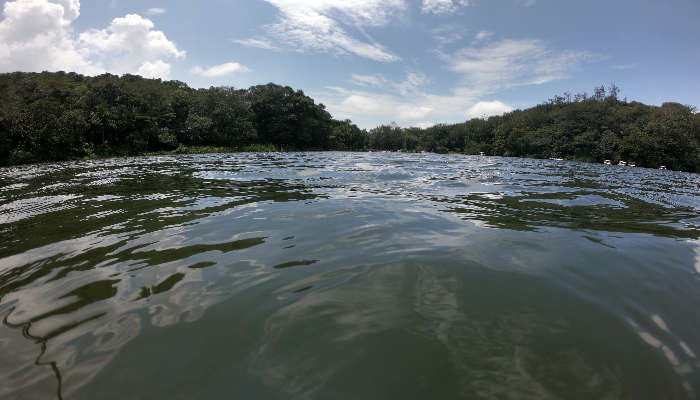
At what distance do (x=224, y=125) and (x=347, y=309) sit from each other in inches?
2412

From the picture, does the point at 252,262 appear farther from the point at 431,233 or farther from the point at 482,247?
the point at 482,247

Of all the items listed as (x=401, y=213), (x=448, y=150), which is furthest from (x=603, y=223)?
(x=448, y=150)

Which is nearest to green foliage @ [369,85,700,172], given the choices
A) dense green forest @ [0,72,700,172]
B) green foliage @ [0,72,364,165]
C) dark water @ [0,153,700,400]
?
→ dense green forest @ [0,72,700,172]

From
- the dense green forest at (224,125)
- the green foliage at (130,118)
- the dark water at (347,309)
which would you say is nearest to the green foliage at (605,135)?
the dense green forest at (224,125)

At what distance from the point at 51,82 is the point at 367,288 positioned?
165 feet

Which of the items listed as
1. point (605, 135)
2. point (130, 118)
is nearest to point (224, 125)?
point (130, 118)

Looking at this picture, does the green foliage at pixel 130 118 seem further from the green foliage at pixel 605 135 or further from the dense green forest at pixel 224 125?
the green foliage at pixel 605 135

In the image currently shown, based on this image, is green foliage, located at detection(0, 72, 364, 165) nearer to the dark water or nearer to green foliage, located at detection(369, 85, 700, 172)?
the dark water

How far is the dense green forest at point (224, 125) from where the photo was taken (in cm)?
2769

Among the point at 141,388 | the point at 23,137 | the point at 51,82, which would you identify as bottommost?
the point at 141,388

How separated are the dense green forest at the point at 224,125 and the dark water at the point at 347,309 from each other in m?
33.2

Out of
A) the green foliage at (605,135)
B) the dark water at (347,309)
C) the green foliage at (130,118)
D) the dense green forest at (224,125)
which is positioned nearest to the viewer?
the dark water at (347,309)

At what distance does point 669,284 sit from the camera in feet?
8.84

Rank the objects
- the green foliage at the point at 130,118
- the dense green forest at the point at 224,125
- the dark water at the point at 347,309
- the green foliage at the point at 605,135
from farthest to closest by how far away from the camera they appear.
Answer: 1. the green foliage at the point at 605,135
2. the dense green forest at the point at 224,125
3. the green foliage at the point at 130,118
4. the dark water at the point at 347,309
